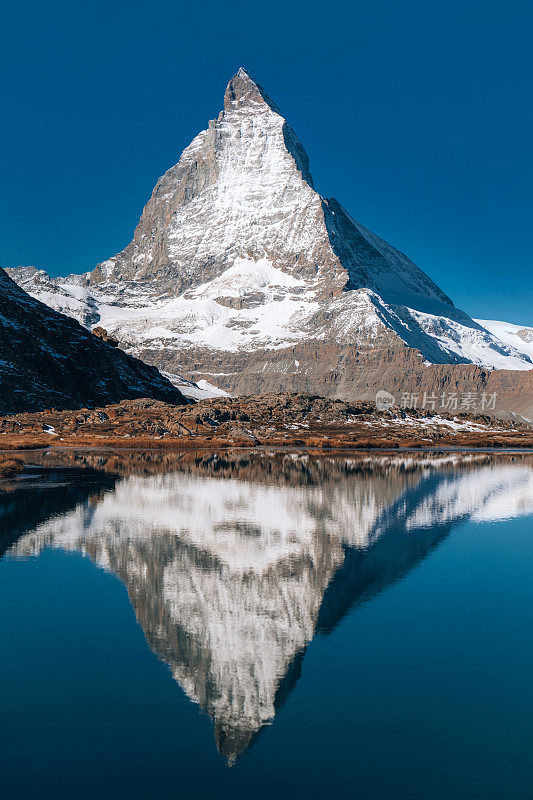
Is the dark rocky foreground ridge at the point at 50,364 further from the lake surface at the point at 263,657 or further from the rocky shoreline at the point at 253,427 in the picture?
the lake surface at the point at 263,657

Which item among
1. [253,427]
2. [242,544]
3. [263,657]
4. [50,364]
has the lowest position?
[263,657]

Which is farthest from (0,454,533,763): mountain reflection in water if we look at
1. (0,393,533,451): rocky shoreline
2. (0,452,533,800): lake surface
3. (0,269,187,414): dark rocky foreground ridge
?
(0,269,187,414): dark rocky foreground ridge

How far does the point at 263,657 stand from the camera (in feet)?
58.0

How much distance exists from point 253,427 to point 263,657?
125 m

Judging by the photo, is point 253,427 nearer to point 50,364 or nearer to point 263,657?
point 50,364

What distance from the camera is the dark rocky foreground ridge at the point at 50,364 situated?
146m

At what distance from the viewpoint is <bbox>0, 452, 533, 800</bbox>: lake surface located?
41.5ft

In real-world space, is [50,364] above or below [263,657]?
above

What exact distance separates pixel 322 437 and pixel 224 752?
120 meters

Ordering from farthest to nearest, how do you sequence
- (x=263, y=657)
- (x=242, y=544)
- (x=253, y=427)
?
(x=253, y=427) → (x=242, y=544) → (x=263, y=657)

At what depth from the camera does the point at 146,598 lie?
2283cm

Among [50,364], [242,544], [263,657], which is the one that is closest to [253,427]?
[50,364]

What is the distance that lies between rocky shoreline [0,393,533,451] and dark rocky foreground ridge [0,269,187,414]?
8.83 m

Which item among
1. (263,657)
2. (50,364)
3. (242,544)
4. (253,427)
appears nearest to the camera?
(263,657)
